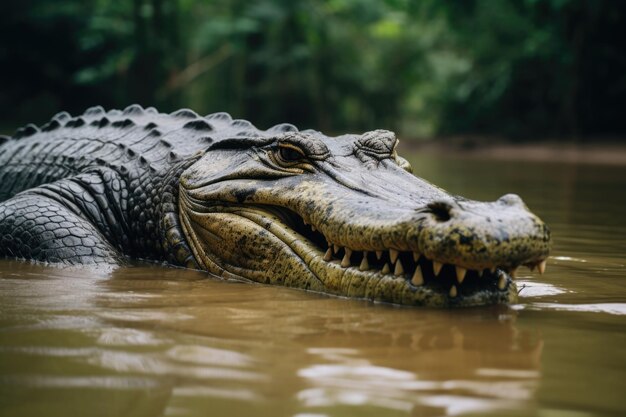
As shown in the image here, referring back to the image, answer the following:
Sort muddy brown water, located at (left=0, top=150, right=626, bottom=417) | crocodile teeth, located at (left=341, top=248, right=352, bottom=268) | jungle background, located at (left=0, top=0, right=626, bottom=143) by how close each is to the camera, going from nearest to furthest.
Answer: muddy brown water, located at (left=0, top=150, right=626, bottom=417)
crocodile teeth, located at (left=341, top=248, right=352, bottom=268)
jungle background, located at (left=0, top=0, right=626, bottom=143)

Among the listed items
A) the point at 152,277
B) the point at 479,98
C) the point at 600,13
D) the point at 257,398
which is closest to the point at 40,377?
the point at 257,398

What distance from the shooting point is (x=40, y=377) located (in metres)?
2.09

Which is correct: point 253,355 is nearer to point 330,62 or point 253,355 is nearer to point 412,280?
point 412,280

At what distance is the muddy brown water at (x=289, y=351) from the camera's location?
1945 millimetres

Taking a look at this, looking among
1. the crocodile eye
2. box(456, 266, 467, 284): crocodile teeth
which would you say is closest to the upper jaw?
box(456, 266, 467, 284): crocodile teeth

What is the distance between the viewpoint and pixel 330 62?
29812mm

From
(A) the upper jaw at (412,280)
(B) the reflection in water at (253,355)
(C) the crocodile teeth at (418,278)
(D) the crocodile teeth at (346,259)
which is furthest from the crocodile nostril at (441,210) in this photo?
(D) the crocodile teeth at (346,259)

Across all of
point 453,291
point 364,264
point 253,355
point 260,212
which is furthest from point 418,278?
point 260,212

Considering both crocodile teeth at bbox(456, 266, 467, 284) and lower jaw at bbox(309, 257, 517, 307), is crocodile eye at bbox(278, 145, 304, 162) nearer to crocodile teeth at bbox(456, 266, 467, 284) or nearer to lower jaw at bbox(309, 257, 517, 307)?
lower jaw at bbox(309, 257, 517, 307)

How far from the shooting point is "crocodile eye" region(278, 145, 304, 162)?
3986mm

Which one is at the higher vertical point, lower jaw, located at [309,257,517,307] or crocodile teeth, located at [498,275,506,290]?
crocodile teeth, located at [498,275,506,290]

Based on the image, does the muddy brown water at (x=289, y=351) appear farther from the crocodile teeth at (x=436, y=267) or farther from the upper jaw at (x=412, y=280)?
the crocodile teeth at (x=436, y=267)

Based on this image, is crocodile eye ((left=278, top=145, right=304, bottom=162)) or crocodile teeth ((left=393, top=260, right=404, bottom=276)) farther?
crocodile eye ((left=278, top=145, right=304, bottom=162))

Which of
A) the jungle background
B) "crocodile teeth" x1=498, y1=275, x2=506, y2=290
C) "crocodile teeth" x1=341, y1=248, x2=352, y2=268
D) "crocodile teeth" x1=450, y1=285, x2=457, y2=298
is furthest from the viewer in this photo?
the jungle background
